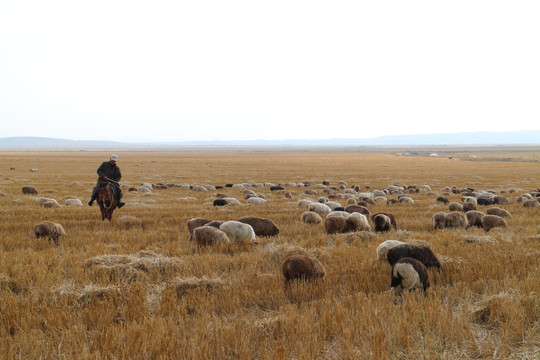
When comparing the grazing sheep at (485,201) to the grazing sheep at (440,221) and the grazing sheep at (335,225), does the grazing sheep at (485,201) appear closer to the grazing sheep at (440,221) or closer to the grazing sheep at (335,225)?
the grazing sheep at (440,221)

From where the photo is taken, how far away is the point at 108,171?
470 inches

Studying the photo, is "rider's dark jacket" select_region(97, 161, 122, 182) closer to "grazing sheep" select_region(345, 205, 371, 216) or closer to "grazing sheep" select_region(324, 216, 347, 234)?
"grazing sheep" select_region(324, 216, 347, 234)

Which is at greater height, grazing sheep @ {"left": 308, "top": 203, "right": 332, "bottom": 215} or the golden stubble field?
the golden stubble field

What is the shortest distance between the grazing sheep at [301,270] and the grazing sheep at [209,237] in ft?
8.13

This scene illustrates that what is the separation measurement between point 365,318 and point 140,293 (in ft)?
10.1

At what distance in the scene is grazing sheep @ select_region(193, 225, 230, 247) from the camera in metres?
8.12

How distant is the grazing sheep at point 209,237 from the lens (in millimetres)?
8117

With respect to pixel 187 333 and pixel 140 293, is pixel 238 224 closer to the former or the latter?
pixel 140 293

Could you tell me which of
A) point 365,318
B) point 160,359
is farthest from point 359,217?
point 160,359

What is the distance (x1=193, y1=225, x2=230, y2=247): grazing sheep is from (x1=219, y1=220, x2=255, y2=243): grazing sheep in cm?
37

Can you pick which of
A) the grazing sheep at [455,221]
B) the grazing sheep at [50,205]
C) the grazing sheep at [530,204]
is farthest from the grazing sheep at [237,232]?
the grazing sheep at [530,204]

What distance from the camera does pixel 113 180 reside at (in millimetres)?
12086

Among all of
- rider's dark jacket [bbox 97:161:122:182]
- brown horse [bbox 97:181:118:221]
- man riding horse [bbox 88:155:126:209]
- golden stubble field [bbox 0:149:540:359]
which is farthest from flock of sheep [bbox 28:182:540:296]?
rider's dark jacket [bbox 97:161:122:182]

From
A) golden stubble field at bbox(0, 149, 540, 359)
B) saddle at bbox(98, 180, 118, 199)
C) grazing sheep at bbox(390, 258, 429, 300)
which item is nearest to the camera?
golden stubble field at bbox(0, 149, 540, 359)
